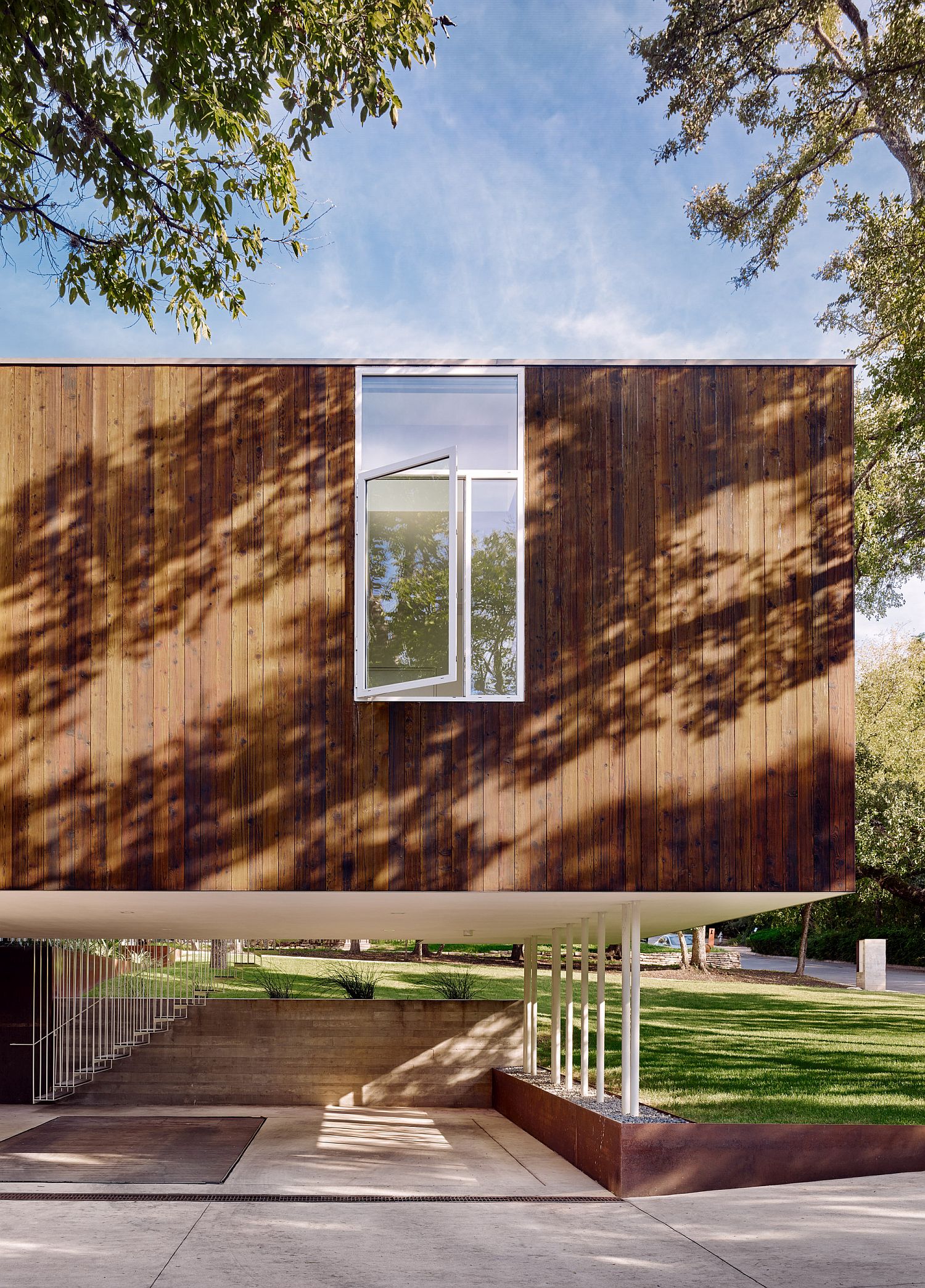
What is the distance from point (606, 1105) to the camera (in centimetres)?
876

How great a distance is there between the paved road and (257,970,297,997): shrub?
14.1 meters

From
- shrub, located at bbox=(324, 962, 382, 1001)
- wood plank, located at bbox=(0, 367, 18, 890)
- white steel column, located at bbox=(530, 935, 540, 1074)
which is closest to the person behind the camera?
wood plank, located at bbox=(0, 367, 18, 890)

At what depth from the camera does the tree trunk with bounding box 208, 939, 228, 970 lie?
55.9 feet

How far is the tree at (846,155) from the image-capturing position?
12.3 metres

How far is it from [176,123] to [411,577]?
12.8 feet

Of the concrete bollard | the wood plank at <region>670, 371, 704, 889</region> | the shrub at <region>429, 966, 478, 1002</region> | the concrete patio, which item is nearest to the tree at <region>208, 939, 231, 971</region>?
the shrub at <region>429, 966, 478, 1002</region>

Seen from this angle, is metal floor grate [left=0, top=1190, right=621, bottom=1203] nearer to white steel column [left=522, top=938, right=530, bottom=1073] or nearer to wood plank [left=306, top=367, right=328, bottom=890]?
wood plank [left=306, top=367, right=328, bottom=890]

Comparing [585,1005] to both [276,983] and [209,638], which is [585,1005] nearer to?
[209,638]

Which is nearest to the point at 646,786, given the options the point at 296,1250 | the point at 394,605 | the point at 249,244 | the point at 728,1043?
the point at 394,605

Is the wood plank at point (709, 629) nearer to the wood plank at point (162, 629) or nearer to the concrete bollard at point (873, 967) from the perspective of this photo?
the wood plank at point (162, 629)

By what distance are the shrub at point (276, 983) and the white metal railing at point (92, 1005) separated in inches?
35.0

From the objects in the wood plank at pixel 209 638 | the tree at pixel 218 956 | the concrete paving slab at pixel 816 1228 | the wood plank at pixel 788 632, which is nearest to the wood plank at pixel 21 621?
the wood plank at pixel 209 638

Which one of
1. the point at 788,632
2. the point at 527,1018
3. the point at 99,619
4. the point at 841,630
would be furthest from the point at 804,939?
the point at 99,619

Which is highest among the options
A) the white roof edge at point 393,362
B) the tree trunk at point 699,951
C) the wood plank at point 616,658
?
the white roof edge at point 393,362
